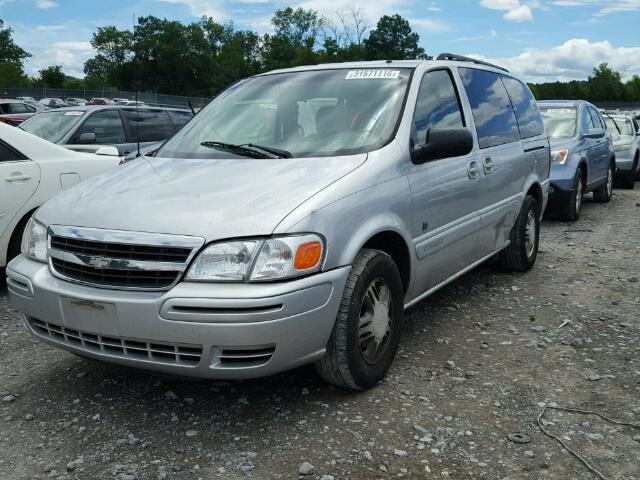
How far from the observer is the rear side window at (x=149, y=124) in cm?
936

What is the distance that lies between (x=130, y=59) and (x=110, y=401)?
113512mm

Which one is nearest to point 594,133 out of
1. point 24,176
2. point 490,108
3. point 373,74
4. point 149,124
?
point 490,108

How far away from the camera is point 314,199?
313 cm

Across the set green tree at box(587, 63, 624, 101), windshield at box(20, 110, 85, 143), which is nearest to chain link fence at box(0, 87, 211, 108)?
windshield at box(20, 110, 85, 143)

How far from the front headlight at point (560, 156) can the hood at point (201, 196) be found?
6.54 metres

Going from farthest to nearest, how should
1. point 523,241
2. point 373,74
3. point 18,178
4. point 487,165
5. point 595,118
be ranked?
point 595,118 → point 523,241 → point 18,178 → point 487,165 → point 373,74

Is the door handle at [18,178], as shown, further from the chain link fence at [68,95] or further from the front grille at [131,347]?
the chain link fence at [68,95]

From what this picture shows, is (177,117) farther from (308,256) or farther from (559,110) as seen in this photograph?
(308,256)

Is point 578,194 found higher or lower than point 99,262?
lower

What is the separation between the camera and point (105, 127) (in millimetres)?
9125

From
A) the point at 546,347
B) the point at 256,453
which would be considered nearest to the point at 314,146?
the point at 256,453

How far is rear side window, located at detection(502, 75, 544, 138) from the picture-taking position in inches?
230

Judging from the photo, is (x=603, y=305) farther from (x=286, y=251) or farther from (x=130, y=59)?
(x=130, y=59)

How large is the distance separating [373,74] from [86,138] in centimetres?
545
